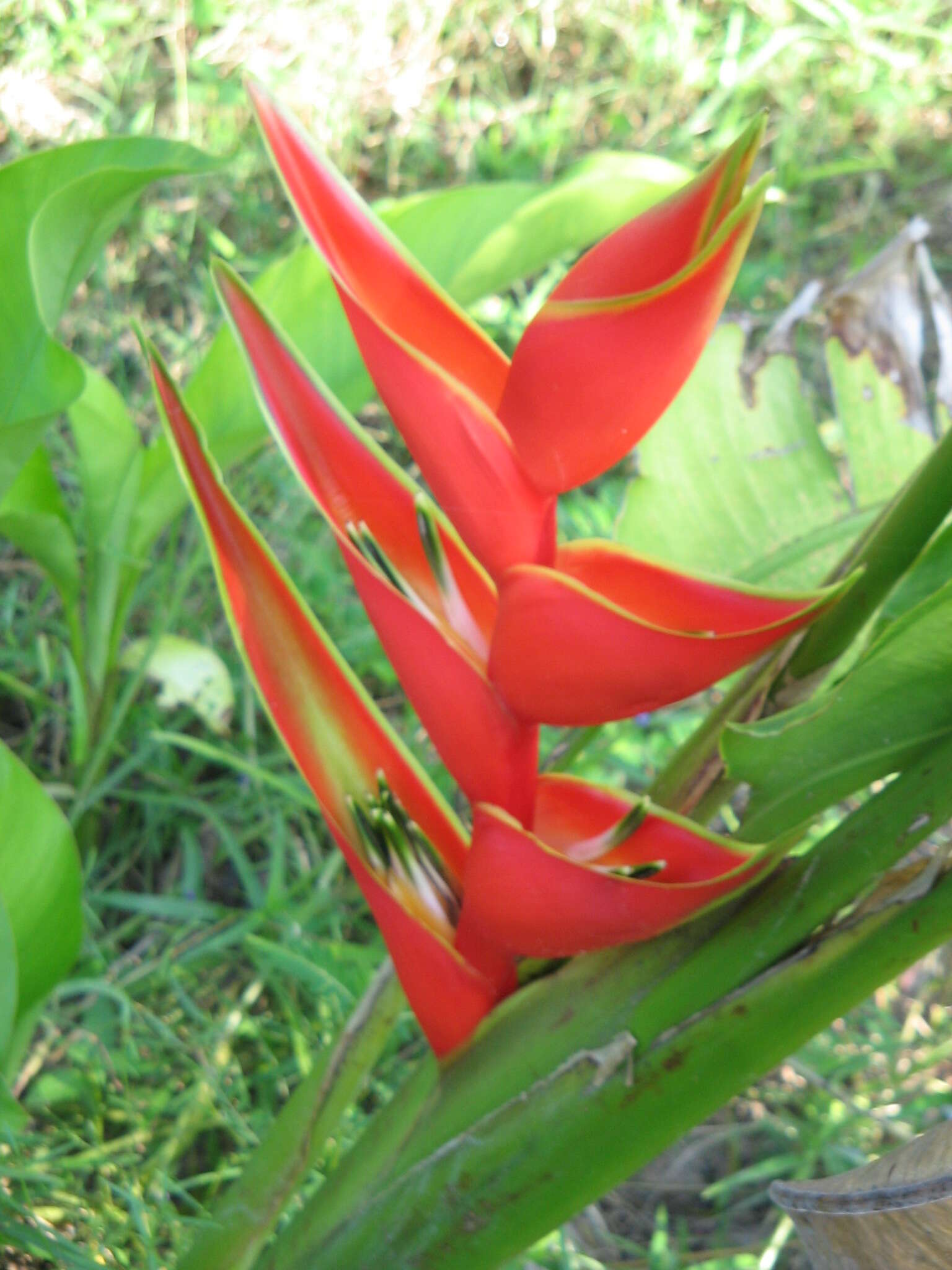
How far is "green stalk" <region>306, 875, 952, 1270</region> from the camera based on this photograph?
441 millimetres

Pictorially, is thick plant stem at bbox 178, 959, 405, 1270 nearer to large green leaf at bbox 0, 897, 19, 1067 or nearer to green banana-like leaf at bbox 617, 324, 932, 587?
large green leaf at bbox 0, 897, 19, 1067

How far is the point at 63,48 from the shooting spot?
1.22 meters

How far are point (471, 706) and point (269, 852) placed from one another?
0.57 m

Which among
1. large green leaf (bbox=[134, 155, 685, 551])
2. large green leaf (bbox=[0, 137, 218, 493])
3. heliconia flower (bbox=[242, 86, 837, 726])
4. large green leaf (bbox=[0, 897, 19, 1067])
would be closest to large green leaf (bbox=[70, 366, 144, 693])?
large green leaf (bbox=[134, 155, 685, 551])

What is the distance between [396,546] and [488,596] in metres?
0.04

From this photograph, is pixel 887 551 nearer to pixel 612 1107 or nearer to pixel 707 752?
pixel 707 752

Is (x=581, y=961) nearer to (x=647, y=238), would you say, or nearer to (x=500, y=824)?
(x=500, y=824)

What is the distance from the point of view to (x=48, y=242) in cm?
55

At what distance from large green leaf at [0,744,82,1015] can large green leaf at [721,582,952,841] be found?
0.35 m

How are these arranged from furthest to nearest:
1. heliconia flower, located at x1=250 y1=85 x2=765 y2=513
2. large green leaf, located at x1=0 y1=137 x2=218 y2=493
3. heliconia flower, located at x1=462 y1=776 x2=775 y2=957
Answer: large green leaf, located at x1=0 y1=137 x2=218 y2=493 < heliconia flower, located at x1=462 y1=776 x2=775 y2=957 < heliconia flower, located at x1=250 y1=85 x2=765 y2=513

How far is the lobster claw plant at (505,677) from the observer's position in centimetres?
36

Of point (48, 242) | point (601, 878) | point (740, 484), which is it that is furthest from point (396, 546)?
point (740, 484)

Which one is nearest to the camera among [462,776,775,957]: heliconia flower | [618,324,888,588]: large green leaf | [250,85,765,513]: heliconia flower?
[250,85,765,513]: heliconia flower

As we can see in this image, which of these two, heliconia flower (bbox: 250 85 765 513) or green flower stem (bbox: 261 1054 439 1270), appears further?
green flower stem (bbox: 261 1054 439 1270)
